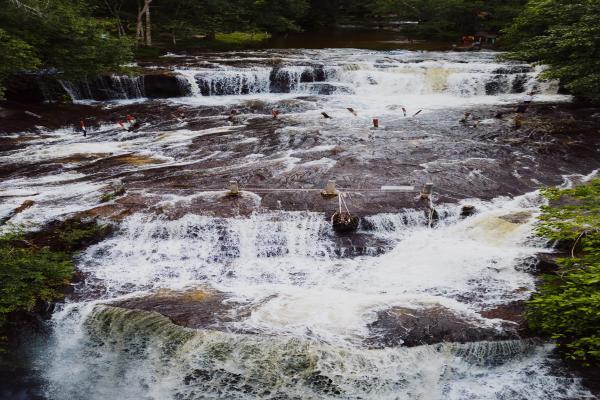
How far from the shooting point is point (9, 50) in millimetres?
15961

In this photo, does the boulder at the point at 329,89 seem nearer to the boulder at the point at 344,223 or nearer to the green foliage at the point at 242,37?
the boulder at the point at 344,223

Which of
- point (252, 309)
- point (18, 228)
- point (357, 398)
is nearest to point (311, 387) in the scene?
point (357, 398)

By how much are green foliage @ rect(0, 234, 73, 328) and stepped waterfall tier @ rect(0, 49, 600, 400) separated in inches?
14.8

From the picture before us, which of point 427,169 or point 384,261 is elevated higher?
point 427,169

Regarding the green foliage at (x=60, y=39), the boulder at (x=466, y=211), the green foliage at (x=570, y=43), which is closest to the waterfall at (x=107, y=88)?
the green foliage at (x=60, y=39)

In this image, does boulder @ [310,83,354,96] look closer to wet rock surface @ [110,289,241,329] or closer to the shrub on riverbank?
the shrub on riverbank

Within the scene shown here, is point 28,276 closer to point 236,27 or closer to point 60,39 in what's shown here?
point 60,39

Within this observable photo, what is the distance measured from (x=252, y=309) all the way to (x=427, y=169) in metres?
7.84

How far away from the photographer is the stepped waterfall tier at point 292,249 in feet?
23.8

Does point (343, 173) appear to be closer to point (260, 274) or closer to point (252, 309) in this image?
point (260, 274)

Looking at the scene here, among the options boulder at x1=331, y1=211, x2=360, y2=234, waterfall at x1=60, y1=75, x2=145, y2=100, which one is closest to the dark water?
waterfall at x1=60, y1=75, x2=145, y2=100

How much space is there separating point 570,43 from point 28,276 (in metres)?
19.3

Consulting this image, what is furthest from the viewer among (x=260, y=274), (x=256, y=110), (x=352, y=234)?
(x=256, y=110)

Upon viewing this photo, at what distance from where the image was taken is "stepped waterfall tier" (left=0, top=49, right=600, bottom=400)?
23.8ft
